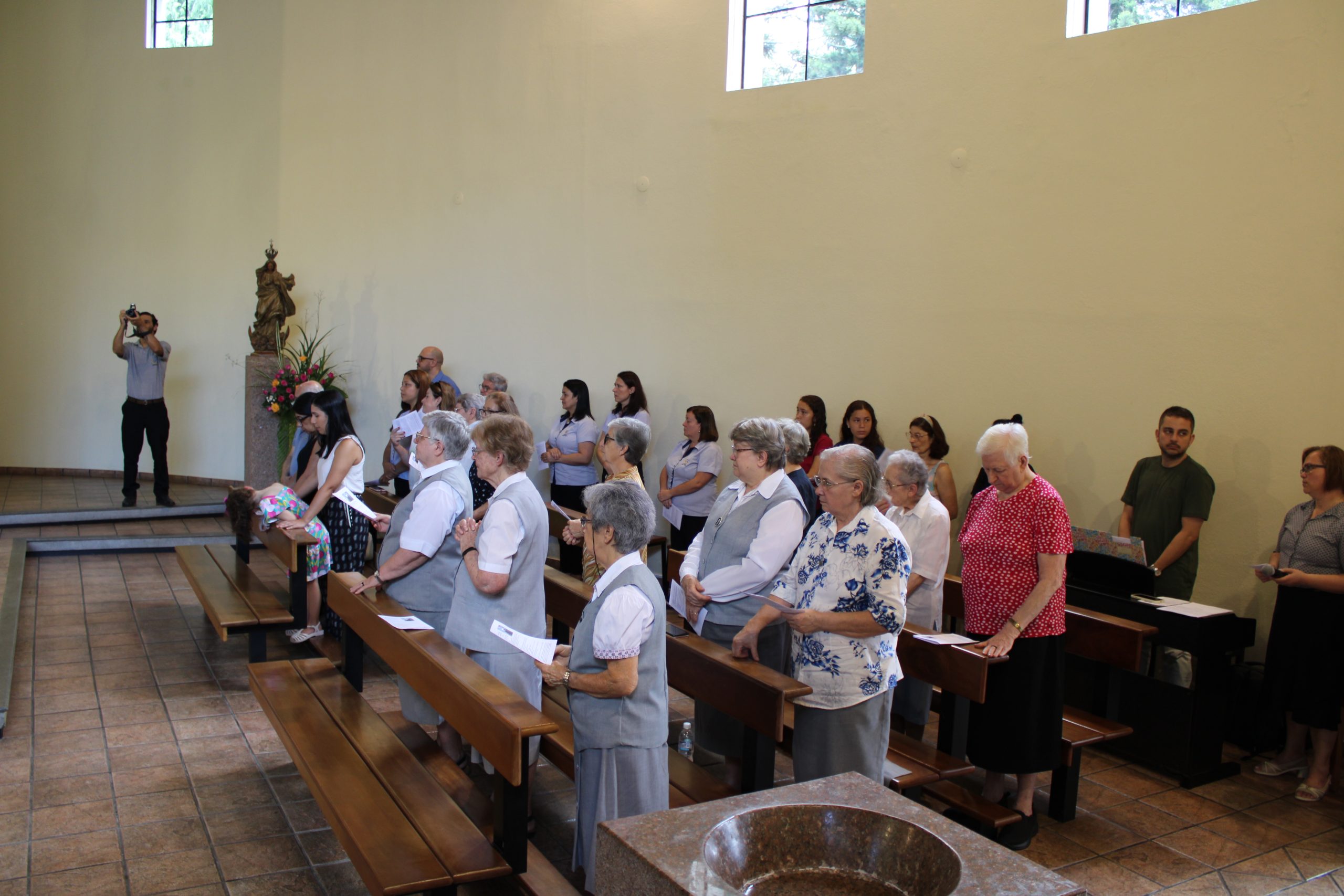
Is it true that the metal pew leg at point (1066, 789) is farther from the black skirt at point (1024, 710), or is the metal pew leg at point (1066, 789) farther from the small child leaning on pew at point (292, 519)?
the small child leaning on pew at point (292, 519)

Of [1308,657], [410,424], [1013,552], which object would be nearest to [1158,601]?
[1308,657]

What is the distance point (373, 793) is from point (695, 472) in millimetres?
4494

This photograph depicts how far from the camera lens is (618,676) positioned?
9.20 ft

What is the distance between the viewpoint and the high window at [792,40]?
7.22m

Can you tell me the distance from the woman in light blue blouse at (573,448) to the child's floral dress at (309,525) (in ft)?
8.72

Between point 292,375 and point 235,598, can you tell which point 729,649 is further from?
point 292,375

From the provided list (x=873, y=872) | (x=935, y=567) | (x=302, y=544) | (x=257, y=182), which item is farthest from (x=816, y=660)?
(x=257, y=182)

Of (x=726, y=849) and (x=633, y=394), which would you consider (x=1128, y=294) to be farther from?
(x=726, y=849)

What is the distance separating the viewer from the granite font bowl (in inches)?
61.7

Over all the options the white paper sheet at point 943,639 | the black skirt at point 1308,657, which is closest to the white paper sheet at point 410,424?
the white paper sheet at point 943,639

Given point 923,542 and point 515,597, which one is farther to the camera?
point 923,542

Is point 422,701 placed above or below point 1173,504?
below

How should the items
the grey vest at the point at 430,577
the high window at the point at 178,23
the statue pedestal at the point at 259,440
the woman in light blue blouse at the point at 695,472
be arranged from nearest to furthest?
the grey vest at the point at 430,577 < the woman in light blue blouse at the point at 695,472 < the statue pedestal at the point at 259,440 < the high window at the point at 178,23

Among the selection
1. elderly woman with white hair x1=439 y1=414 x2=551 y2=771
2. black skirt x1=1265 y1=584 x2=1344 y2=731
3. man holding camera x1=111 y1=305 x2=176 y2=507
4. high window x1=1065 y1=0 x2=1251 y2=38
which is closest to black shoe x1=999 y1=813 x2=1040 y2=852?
black skirt x1=1265 y1=584 x2=1344 y2=731
